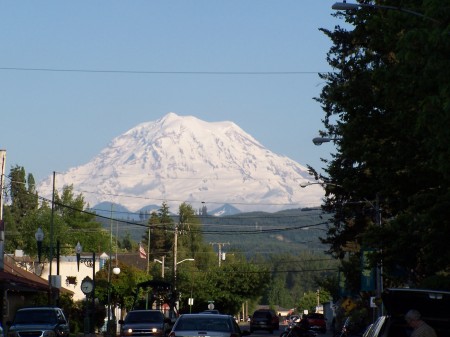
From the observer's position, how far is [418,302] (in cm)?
1734

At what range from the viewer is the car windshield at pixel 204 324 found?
24703 mm

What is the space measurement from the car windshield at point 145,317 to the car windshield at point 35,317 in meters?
2.94

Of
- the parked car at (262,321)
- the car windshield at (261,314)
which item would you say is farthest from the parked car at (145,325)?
the car windshield at (261,314)

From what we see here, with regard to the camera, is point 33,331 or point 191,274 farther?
point 191,274

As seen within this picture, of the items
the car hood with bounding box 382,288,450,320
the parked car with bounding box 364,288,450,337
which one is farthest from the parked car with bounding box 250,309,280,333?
the car hood with bounding box 382,288,450,320

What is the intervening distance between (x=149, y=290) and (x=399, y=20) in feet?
195

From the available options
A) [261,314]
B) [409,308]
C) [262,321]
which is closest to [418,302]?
[409,308]

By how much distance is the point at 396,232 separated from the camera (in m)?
31.4

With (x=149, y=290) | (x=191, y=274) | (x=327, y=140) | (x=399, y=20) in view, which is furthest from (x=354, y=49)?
(x=191, y=274)

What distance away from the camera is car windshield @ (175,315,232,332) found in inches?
973

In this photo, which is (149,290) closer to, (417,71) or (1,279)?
(1,279)

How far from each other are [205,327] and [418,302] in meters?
8.32

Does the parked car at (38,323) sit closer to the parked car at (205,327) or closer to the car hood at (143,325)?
the car hood at (143,325)

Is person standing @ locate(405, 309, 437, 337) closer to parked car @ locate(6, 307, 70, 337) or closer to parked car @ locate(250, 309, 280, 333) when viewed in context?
parked car @ locate(6, 307, 70, 337)
